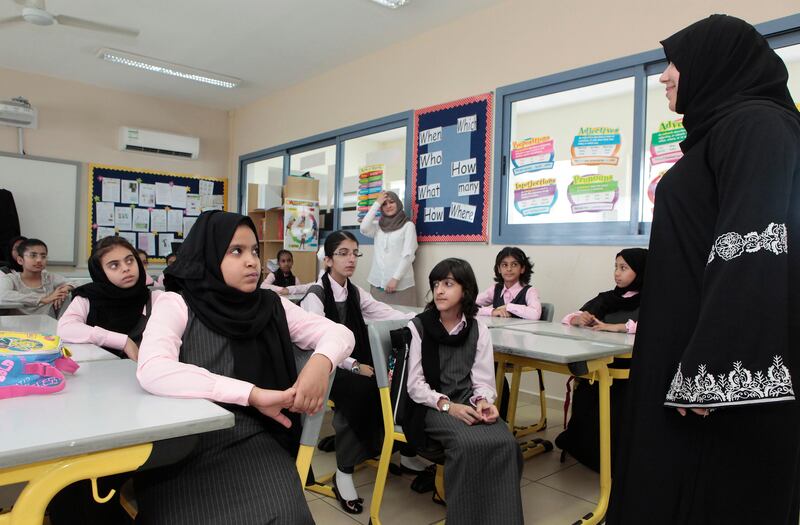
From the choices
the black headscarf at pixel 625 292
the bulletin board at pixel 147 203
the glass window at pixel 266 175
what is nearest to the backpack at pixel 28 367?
the black headscarf at pixel 625 292

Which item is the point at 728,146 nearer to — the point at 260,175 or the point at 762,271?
A: the point at 762,271

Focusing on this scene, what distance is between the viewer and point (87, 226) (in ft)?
21.4

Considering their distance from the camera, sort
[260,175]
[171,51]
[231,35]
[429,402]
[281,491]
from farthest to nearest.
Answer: [260,175] → [171,51] → [231,35] → [429,402] → [281,491]

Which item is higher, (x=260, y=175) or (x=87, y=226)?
(x=260, y=175)

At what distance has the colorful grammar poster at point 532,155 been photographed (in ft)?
12.8

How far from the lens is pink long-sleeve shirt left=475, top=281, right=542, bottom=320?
3211 millimetres

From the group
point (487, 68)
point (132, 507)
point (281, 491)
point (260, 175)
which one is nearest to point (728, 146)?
point (281, 491)

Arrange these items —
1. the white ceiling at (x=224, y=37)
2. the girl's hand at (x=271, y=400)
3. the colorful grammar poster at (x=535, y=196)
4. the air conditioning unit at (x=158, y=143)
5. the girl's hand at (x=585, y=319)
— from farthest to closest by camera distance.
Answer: the air conditioning unit at (x=158, y=143)
the white ceiling at (x=224, y=37)
the colorful grammar poster at (x=535, y=196)
the girl's hand at (x=585, y=319)
the girl's hand at (x=271, y=400)

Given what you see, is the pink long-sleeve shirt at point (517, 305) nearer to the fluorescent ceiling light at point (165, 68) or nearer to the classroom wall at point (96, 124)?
the fluorescent ceiling light at point (165, 68)

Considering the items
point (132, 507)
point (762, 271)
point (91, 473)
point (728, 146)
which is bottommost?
point (132, 507)

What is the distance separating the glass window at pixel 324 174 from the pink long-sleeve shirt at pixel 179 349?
14.8ft

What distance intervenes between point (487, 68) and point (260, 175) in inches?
157

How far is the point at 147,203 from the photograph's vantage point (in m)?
6.95

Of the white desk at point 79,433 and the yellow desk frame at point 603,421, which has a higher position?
the white desk at point 79,433
